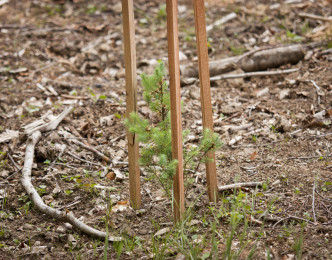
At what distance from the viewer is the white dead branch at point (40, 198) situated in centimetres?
282

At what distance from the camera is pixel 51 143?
3.88 meters

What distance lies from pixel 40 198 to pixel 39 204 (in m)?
0.09

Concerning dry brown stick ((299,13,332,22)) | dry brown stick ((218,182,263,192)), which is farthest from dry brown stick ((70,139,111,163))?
dry brown stick ((299,13,332,22))

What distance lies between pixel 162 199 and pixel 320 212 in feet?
3.99

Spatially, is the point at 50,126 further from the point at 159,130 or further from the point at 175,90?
the point at 175,90

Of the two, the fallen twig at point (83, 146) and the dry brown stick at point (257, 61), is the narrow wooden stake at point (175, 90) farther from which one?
the dry brown stick at point (257, 61)

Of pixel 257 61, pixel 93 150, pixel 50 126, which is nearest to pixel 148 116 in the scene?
pixel 93 150

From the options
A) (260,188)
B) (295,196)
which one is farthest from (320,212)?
(260,188)

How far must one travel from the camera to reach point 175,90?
98.3 inches

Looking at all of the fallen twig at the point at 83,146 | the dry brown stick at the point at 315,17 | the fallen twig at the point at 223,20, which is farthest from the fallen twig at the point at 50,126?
the dry brown stick at the point at 315,17

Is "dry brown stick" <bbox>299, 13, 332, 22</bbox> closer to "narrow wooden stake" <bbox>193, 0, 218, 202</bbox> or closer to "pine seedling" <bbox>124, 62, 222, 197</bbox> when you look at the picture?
"narrow wooden stake" <bbox>193, 0, 218, 202</bbox>

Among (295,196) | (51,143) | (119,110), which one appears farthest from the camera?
(119,110)

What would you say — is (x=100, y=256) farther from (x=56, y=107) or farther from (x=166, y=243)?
(x=56, y=107)

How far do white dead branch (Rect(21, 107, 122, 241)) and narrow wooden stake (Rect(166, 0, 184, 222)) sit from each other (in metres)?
0.59
